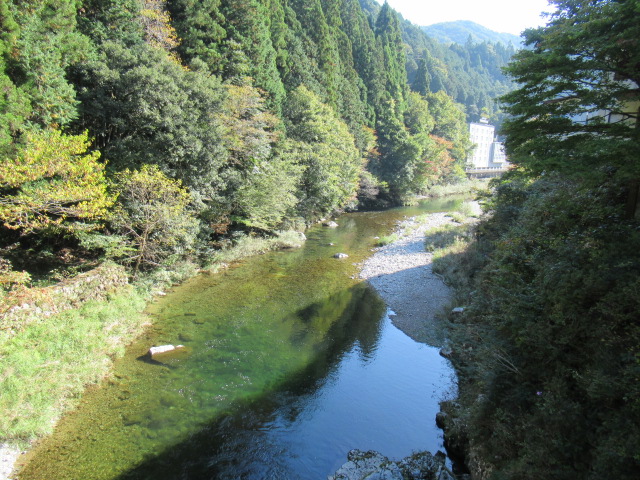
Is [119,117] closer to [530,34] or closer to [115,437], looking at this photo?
[115,437]

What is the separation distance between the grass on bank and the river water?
365mm

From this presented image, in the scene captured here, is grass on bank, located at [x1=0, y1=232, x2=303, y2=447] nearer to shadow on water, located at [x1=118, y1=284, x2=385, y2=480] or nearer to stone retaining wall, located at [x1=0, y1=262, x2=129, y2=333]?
stone retaining wall, located at [x1=0, y1=262, x2=129, y2=333]

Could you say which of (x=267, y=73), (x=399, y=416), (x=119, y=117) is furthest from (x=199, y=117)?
(x=399, y=416)

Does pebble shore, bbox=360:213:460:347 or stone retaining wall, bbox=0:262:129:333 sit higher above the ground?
stone retaining wall, bbox=0:262:129:333

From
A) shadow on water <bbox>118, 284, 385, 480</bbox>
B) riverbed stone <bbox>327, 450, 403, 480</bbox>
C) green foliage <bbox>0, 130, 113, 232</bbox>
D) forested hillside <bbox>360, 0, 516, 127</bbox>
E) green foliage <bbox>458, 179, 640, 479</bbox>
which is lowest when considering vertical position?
shadow on water <bbox>118, 284, 385, 480</bbox>

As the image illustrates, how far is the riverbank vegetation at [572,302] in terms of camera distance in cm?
455

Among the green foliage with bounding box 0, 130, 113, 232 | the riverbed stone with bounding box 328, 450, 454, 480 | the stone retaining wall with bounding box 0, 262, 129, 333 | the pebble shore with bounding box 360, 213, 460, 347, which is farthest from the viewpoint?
the pebble shore with bounding box 360, 213, 460, 347

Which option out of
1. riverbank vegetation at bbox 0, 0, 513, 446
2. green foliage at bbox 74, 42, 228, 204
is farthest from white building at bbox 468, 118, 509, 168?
green foliage at bbox 74, 42, 228, 204

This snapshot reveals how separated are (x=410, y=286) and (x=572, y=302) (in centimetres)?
1039

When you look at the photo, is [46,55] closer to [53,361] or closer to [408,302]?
[53,361]

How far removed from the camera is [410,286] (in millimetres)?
16125

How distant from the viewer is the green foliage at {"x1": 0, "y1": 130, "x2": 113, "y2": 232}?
9.96 metres

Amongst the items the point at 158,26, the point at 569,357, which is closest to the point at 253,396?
the point at 569,357

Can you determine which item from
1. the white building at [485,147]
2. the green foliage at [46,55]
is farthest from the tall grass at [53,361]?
the white building at [485,147]
